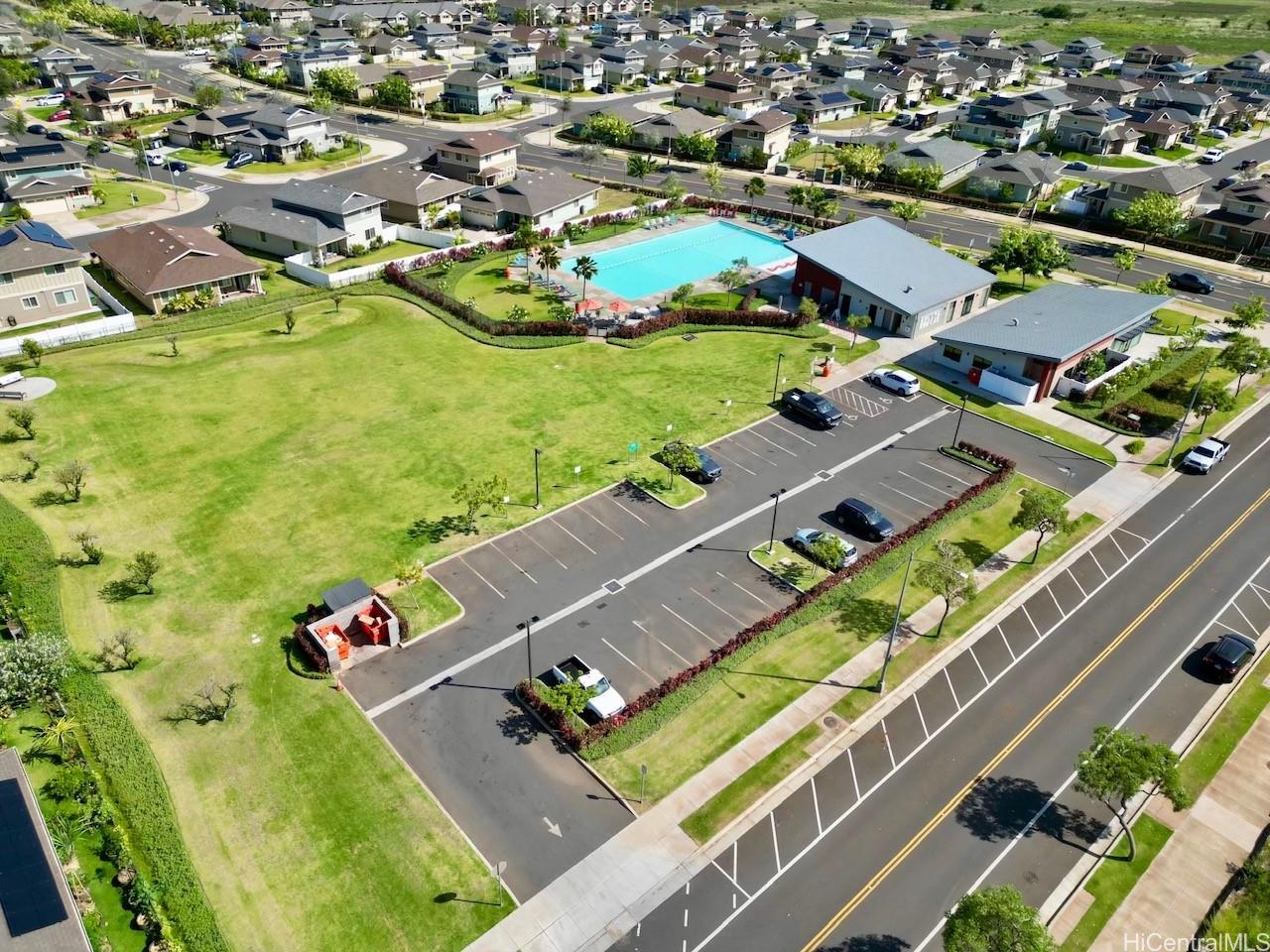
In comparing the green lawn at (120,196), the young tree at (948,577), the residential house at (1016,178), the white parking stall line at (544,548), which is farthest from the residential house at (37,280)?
the residential house at (1016,178)

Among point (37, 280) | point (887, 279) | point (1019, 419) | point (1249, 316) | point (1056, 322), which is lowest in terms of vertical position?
point (1019, 419)

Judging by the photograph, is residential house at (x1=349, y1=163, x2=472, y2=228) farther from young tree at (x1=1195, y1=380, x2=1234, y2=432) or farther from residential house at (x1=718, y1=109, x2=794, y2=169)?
young tree at (x1=1195, y1=380, x2=1234, y2=432)

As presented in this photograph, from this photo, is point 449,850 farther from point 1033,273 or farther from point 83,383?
point 1033,273

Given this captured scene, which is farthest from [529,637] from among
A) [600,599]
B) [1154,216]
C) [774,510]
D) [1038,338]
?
[1154,216]

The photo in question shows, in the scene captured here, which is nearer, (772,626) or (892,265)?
(772,626)

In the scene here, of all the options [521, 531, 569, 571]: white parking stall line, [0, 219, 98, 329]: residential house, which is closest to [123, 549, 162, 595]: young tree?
[521, 531, 569, 571]: white parking stall line

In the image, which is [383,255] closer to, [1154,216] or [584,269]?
[584,269]
